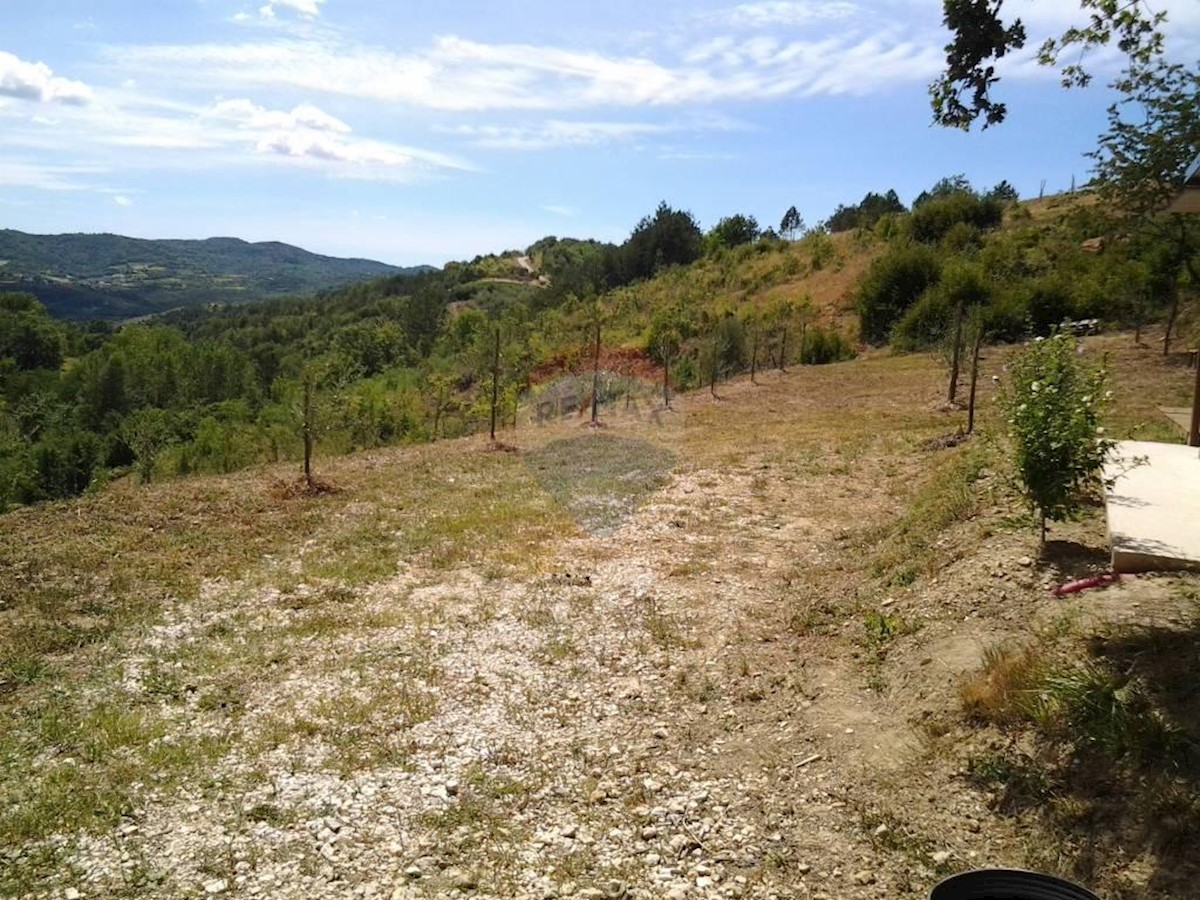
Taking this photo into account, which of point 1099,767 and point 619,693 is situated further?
point 619,693

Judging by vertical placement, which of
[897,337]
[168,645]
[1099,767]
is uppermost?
[897,337]

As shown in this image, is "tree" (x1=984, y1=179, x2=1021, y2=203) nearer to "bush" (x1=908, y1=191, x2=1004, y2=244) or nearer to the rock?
"bush" (x1=908, y1=191, x2=1004, y2=244)

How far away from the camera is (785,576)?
29.5 feet

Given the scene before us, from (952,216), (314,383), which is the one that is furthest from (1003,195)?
(314,383)

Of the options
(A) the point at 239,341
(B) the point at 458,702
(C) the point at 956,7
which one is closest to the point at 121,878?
(B) the point at 458,702

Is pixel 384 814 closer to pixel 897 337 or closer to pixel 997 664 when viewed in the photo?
pixel 997 664

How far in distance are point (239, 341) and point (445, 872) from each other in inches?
4642

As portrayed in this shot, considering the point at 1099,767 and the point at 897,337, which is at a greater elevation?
the point at 897,337

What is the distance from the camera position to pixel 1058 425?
5.94m

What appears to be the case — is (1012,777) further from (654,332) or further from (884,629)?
(654,332)

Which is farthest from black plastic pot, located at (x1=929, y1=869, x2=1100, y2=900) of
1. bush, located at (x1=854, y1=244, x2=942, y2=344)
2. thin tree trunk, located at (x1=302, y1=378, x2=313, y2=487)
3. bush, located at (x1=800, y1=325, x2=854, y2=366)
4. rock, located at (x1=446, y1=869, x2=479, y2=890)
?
bush, located at (x1=854, y1=244, x2=942, y2=344)

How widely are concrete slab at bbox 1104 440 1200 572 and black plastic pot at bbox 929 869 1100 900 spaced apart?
3.55 metres

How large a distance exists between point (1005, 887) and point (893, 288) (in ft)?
110

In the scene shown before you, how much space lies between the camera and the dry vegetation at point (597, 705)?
163 inches
